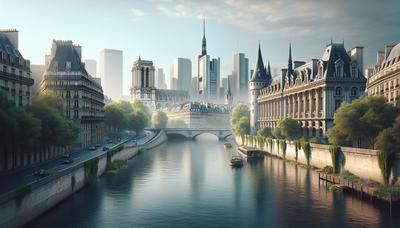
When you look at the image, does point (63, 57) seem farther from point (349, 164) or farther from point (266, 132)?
point (349, 164)

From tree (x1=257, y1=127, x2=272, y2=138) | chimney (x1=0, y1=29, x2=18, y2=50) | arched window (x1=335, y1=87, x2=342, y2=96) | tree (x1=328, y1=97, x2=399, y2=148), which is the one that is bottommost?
tree (x1=257, y1=127, x2=272, y2=138)

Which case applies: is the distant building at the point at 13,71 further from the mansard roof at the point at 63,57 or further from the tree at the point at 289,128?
the tree at the point at 289,128

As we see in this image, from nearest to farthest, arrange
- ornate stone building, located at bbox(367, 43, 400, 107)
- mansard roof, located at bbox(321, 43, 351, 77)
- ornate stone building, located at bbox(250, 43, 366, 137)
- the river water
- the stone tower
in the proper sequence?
the river water < ornate stone building, located at bbox(367, 43, 400, 107) < ornate stone building, located at bbox(250, 43, 366, 137) < mansard roof, located at bbox(321, 43, 351, 77) < the stone tower

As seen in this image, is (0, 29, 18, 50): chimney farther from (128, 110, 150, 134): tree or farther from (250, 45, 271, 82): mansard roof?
(250, 45, 271, 82): mansard roof

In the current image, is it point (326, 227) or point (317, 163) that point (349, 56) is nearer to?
point (317, 163)

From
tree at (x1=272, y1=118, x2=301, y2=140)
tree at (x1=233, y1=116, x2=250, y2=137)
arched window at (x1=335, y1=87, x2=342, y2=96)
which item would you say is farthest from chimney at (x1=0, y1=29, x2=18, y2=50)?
tree at (x1=233, y1=116, x2=250, y2=137)

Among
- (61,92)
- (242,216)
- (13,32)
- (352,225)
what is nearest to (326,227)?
(352,225)

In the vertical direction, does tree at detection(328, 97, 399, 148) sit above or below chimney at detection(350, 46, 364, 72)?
below

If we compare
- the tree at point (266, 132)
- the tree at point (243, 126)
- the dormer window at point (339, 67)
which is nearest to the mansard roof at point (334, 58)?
the dormer window at point (339, 67)
